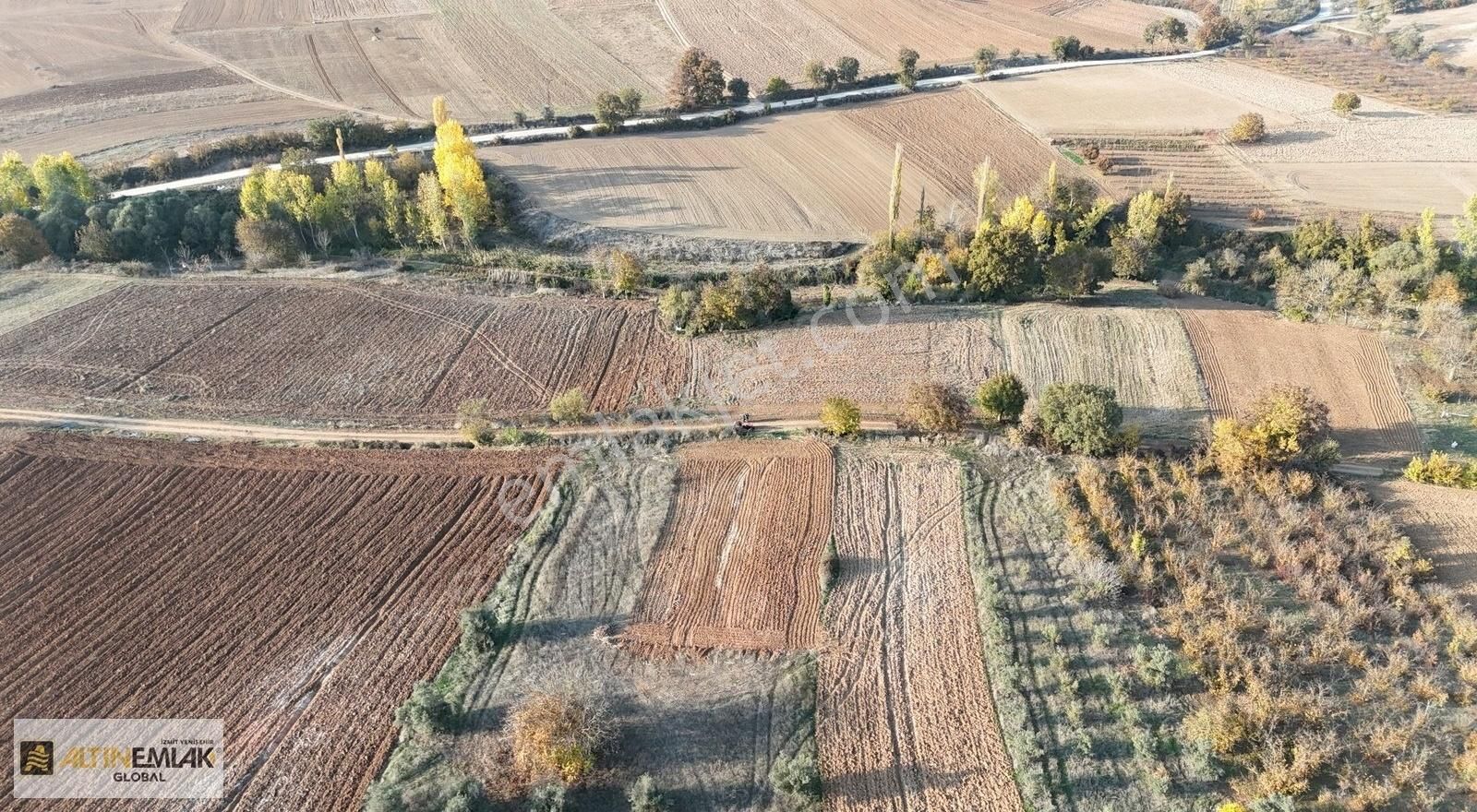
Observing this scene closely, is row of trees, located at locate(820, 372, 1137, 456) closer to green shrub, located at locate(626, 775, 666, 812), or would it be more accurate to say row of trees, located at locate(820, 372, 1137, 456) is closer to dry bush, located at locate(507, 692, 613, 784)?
dry bush, located at locate(507, 692, 613, 784)

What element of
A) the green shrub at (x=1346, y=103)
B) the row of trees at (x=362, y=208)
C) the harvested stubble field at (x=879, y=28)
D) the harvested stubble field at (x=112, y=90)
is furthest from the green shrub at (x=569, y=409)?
the green shrub at (x=1346, y=103)

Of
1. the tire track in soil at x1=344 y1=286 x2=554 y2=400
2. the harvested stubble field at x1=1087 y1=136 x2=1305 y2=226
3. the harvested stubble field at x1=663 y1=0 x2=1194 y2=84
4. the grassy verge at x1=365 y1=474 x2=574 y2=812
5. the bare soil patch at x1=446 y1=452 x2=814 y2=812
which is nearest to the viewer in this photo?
the grassy verge at x1=365 y1=474 x2=574 y2=812

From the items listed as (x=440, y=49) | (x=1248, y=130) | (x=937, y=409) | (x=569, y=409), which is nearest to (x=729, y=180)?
(x=569, y=409)

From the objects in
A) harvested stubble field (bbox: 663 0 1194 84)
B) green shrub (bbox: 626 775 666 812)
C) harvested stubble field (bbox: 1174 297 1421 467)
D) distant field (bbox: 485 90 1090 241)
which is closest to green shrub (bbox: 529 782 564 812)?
green shrub (bbox: 626 775 666 812)

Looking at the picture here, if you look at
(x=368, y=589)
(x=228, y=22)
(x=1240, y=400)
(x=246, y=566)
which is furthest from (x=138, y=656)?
(x=228, y=22)

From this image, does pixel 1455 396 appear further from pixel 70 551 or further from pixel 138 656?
pixel 70 551

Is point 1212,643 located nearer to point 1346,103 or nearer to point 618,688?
point 618,688
